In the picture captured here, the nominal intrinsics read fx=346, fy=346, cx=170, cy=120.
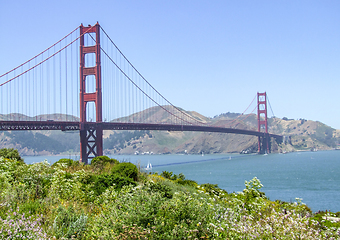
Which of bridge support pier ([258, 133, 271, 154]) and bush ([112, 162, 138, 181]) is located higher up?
bush ([112, 162, 138, 181])

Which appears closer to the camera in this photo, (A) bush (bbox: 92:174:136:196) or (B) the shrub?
(B) the shrub

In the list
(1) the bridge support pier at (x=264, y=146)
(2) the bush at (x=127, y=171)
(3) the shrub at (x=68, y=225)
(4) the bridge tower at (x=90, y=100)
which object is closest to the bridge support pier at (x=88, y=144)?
(4) the bridge tower at (x=90, y=100)

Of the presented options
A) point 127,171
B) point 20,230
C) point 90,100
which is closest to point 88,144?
point 90,100

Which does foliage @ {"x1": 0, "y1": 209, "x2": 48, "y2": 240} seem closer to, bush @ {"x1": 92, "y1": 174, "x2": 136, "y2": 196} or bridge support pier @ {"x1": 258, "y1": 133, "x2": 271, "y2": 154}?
bush @ {"x1": 92, "y1": 174, "x2": 136, "y2": 196}

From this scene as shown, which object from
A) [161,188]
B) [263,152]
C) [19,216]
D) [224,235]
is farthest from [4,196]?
[263,152]

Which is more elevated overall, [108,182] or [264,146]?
[108,182]

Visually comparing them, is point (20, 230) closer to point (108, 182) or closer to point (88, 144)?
point (108, 182)

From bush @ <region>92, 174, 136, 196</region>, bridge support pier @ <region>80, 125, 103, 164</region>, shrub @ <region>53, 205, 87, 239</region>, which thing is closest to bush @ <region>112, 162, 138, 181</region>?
bush @ <region>92, 174, 136, 196</region>

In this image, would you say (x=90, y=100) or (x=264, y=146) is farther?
(x=264, y=146)

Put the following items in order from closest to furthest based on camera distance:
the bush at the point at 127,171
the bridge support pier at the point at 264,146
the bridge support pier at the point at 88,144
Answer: the bush at the point at 127,171 → the bridge support pier at the point at 88,144 → the bridge support pier at the point at 264,146

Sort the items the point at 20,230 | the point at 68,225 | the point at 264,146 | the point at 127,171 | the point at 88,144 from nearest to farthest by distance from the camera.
Answer: the point at 20,230, the point at 68,225, the point at 127,171, the point at 88,144, the point at 264,146

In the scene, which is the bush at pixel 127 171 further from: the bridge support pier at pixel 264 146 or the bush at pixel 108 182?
A: the bridge support pier at pixel 264 146

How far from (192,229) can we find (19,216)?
4.20m

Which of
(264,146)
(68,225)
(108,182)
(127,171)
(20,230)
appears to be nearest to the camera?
(20,230)
